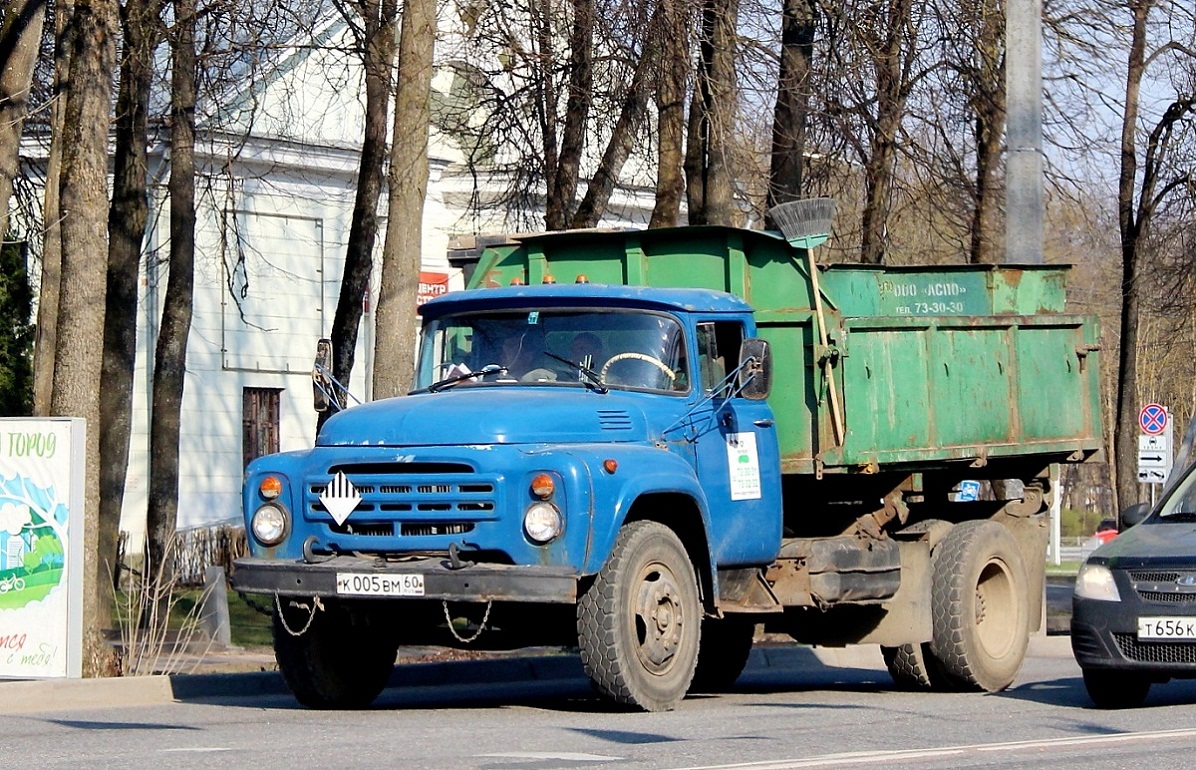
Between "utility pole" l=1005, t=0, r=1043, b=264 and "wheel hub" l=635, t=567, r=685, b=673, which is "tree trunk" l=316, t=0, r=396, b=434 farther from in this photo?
"wheel hub" l=635, t=567, r=685, b=673

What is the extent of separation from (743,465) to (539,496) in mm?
1998

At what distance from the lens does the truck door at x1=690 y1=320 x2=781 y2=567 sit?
10992mm

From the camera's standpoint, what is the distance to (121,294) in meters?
19.0

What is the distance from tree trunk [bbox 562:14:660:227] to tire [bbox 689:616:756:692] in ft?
17.9

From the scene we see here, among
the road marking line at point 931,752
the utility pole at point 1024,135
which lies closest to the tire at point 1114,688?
the road marking line at point 931,752

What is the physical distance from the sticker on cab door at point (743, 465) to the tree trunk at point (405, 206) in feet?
14.3

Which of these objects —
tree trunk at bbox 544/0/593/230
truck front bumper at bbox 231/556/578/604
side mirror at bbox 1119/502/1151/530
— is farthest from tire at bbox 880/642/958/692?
tree trunk at bbox 544/0/593/230

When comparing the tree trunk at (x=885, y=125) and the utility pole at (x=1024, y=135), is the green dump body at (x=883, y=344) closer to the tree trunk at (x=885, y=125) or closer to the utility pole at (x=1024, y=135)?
the utility pole at (x=1024, y=135)

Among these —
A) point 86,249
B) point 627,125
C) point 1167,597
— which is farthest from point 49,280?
point 1167,597

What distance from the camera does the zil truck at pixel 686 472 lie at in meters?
9.80

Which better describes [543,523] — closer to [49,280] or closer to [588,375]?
[588,375]

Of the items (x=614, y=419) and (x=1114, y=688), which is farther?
(x=1114, y=688)

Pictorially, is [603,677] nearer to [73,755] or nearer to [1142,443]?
[73,755]

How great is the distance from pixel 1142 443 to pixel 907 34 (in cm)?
1253
